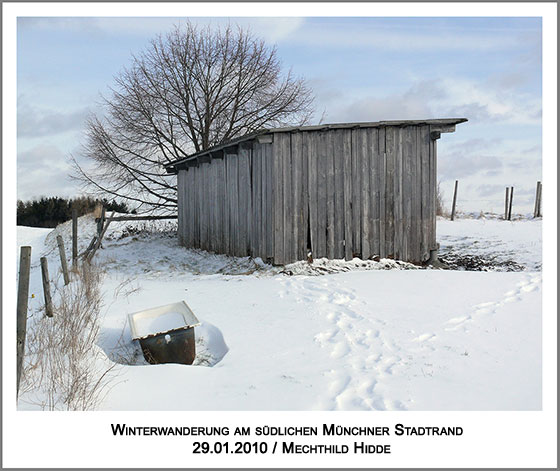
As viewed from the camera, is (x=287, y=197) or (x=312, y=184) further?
(x=312, y=184)

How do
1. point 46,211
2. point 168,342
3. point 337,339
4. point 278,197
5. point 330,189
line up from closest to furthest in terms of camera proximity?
point 168,342 < point 337,339 < point 278,197 < point 330,189 < point 46,211

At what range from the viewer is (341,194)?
11961mm

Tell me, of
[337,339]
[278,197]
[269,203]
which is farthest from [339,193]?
[337,339]

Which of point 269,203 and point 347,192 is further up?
point 347,192

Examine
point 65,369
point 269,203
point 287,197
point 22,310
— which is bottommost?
point 65,369

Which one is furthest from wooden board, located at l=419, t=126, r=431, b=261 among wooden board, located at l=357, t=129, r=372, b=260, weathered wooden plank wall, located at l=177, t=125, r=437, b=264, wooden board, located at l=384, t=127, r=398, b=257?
wooden board, located at l=357, t=129, r=372, b=260

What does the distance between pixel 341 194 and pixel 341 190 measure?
0.10m

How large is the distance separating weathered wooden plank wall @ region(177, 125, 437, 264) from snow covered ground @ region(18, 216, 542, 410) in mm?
629

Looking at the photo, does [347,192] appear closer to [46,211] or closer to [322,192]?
[322,192]

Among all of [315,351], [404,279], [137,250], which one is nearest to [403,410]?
[315,351]

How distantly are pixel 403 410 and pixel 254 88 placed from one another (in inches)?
784

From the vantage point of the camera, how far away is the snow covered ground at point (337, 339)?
489 centimetres

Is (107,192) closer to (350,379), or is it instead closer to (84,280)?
(84,280)

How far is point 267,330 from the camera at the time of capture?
695cm
